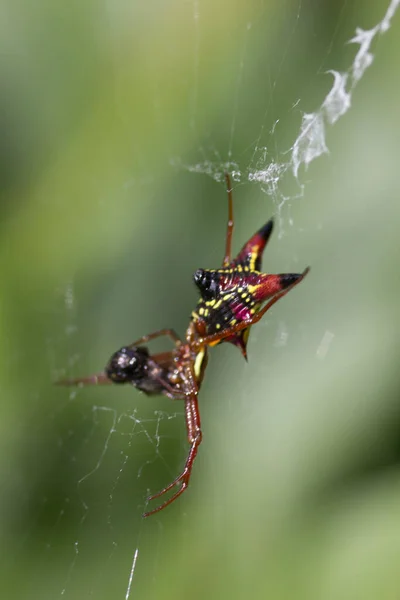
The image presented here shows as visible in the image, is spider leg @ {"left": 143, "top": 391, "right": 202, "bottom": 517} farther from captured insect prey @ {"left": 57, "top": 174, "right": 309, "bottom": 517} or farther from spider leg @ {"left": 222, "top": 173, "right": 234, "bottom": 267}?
spider leg @ {"left": 222, "top": 173, "right": 234, "bottom": 267}

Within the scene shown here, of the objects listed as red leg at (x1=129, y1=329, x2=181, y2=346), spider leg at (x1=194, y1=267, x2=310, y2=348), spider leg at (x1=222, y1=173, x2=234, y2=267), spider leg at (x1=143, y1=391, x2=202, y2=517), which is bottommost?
spider leg at (x1=143, y1=391, x2=202, y2=517)

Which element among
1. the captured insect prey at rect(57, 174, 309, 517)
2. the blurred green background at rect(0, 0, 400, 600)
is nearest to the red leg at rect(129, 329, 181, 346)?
the captured insect prey at rect(57, 174, 309, 517)

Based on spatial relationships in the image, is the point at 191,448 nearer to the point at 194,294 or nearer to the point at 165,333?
the point at 165,333

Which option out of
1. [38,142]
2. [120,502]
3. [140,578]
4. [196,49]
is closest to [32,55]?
[38,142]

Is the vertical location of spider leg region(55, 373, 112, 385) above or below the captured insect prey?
above

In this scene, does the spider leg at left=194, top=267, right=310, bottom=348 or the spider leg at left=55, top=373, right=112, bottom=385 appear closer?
the spider leg at left=194, top=267, right=310, bottom=348

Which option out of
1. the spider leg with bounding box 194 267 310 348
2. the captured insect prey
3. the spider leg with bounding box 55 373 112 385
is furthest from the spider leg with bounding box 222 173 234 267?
the spider leg with bounding box 55 373 112 385

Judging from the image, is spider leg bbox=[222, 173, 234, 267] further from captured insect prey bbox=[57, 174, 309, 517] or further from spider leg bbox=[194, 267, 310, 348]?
spider leg bbox=[194, 267, 310, 348]

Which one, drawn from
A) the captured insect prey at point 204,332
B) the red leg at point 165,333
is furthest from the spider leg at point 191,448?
the red leg at point 165,333

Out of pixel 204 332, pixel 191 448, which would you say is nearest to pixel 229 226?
pixel 204 332
